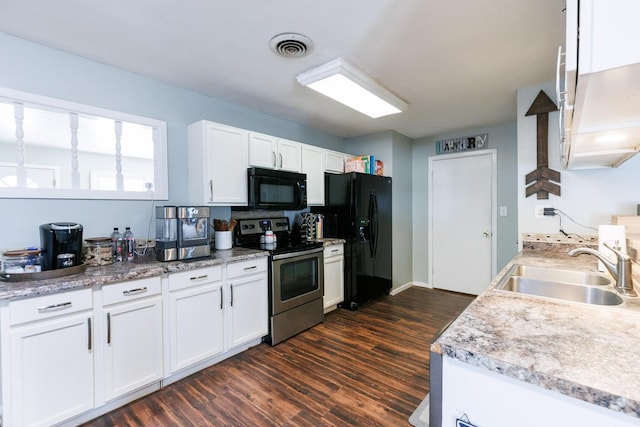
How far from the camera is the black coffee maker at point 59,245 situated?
1.77m

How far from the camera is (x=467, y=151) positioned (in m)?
4.19

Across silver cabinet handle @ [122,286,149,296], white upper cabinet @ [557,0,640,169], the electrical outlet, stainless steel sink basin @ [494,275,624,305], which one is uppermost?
white upper cabinet @ [557,0,640,169]

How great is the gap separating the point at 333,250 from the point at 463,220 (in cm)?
213

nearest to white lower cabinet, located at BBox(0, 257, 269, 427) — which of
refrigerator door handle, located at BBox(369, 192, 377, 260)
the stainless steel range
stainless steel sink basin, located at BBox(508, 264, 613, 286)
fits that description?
the stainless steel range

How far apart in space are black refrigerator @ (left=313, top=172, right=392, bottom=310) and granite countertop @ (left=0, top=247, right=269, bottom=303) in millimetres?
1386

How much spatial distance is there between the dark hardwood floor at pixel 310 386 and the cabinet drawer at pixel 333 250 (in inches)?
31.3

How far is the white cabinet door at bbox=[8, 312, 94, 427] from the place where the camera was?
1.49 meters

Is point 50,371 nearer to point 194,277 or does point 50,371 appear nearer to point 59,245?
point 59,245

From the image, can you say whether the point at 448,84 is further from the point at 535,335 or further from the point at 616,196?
the point at 535,335

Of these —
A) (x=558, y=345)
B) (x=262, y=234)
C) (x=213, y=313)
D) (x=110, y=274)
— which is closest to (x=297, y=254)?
(x=262, y=234)

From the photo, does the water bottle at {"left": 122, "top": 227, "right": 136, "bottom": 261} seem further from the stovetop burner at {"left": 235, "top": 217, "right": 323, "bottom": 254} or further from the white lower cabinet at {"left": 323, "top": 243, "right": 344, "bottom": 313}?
the white lower cabinet at {"left": 323, "top": 243, "right": 344, "bottom": 313}

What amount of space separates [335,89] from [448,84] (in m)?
1.06

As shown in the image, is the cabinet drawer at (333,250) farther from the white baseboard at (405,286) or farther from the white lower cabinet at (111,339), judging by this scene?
the white baseboard at (405,286)

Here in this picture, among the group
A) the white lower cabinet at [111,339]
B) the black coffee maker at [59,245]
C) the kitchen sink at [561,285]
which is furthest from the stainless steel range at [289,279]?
the kitchen sink at [561,285]
